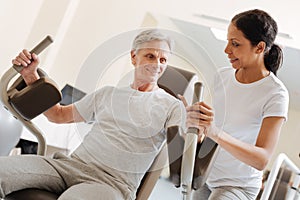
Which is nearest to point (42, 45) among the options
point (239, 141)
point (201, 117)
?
point (201, 117)

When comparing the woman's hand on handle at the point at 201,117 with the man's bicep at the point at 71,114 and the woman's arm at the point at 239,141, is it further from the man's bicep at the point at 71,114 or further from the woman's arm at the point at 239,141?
the man's bicep at the point at 71,114

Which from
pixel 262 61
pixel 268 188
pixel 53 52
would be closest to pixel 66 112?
pixel 262 61

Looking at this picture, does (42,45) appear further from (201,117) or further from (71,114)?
(201,117)

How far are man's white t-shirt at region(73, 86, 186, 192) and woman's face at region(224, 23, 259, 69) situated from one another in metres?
0.27

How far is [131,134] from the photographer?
1.56m

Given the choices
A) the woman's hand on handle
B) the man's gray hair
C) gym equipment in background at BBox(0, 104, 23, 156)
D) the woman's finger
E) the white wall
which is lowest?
gym equipment in background at BBox(0, 104, 23, 156)

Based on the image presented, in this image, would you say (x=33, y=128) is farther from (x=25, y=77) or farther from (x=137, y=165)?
(x=137, y=165)

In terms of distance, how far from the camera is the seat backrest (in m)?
1.57

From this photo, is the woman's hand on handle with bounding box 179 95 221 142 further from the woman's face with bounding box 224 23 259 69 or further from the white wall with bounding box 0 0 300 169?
the white wall with bounding box 0 0 300 169

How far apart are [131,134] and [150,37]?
1.16 feet

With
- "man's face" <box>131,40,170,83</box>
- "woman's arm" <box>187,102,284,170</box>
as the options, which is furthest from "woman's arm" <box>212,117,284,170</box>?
"man's face" <box>131,40,170,83</box>

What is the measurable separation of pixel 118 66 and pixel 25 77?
1.26 ft

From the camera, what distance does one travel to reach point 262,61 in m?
1.62

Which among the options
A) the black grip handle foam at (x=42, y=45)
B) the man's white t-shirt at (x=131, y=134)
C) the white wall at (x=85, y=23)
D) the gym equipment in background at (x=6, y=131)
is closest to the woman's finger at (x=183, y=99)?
the man's white t-shirt at (x=131, y=134)
